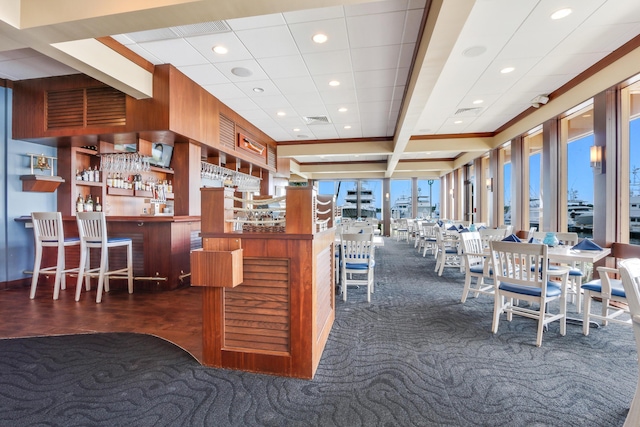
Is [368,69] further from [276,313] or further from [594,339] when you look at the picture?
[594,339]

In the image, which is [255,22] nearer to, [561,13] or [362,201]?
[561,13]

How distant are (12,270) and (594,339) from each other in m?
7.79

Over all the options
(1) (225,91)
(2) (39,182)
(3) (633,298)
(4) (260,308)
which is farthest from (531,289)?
(2) (39,182)

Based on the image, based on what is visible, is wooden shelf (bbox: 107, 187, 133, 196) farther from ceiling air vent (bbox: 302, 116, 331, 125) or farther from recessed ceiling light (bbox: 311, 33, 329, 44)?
recessed ceiling light (bbox: 311, 33, 329, 44)

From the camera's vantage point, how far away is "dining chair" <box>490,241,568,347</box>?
2818mm

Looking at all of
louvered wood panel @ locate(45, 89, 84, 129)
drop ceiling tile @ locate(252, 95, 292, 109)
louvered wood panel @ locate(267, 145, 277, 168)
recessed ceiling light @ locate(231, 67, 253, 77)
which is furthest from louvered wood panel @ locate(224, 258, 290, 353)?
louvered wood panel @ locate(267, 145, 277, 168)

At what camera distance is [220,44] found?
12.5 ft

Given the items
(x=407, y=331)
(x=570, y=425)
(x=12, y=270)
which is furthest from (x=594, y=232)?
(x=12, y=270)

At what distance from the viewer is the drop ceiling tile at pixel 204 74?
175 inches

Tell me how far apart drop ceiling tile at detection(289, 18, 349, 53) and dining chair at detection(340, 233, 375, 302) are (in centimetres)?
248

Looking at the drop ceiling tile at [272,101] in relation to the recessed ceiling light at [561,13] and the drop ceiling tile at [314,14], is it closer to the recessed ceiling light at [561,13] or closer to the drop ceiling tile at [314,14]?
the drop ceiling tile at [314,14]

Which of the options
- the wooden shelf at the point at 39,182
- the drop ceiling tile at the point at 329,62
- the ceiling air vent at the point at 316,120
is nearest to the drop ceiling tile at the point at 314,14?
the drop ceiling tile at the point at 329,62

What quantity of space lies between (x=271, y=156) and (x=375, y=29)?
227 inches

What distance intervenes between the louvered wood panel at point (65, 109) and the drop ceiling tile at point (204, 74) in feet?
5.63
